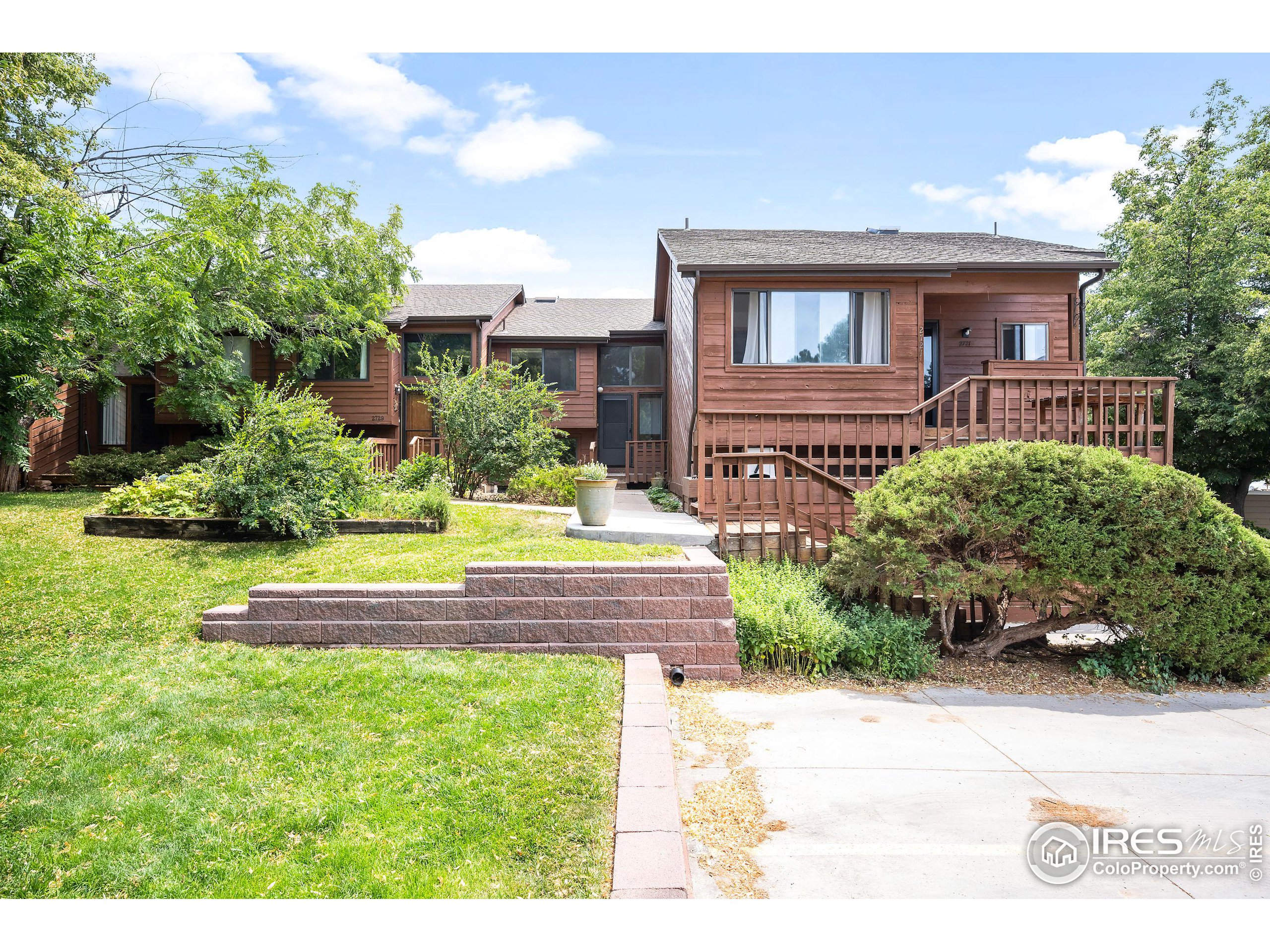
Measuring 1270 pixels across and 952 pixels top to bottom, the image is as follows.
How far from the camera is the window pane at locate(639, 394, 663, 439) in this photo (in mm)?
21359

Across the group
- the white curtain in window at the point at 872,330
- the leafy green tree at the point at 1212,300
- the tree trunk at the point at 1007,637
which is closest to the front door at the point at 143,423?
the white curtain in window at the point at 872,330

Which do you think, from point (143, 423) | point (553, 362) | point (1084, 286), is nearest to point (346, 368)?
point (553, 362)

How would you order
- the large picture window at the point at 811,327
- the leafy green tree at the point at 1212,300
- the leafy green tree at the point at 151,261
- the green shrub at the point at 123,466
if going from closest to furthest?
the leafy green tree at the point at 151,261
the large picture window at the point at 811,327
the green shrub at the point at 123,466
the leafy green tree at the point at 1212,300

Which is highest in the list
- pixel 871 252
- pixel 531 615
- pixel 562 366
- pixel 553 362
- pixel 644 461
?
pixel 871 252

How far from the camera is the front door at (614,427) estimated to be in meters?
21.3

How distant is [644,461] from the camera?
18516mm

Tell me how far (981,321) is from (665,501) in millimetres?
7890

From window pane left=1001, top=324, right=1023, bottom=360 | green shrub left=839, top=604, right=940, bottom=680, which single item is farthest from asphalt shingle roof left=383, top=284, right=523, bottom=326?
green shrub left=839, top=604, right=940, bottom=680

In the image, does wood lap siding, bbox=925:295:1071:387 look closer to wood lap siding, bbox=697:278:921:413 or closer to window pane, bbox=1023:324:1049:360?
window pane, bbox=1023:324:1049:360

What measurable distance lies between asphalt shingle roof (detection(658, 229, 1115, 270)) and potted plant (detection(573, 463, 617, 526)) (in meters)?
4.64

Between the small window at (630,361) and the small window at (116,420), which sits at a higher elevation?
the small window at (630,361)

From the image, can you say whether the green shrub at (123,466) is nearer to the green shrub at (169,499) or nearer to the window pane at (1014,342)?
the green shrub at (169,499)

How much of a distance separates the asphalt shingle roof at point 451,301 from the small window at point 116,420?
748cm

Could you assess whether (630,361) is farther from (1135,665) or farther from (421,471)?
(1135,665)
